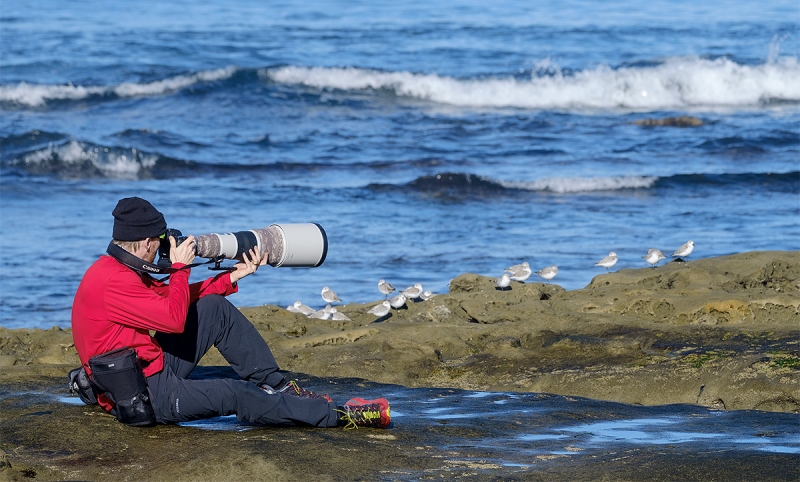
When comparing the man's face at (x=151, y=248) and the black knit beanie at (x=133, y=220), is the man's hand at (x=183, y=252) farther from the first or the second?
the black knit beanie at (x=133, y=220)

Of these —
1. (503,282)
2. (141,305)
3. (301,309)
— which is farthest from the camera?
(503,282)

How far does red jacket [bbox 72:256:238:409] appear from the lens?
13.2 ft

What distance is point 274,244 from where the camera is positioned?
456 cm

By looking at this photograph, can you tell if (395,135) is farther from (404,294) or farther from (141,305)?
(141,305)

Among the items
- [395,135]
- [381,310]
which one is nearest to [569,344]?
[381,310]

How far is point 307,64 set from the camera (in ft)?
79.9

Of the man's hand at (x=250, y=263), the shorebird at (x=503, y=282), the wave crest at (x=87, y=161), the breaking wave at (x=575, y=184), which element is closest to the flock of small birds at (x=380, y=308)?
the shorebird at (x=503, y=282)

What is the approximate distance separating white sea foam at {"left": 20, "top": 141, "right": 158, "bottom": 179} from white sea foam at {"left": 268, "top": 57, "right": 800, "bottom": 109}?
271 inches

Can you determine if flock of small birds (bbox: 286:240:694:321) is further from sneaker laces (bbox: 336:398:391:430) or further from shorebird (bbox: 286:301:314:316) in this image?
sneaker laces (bbox: 336:398:391:430)

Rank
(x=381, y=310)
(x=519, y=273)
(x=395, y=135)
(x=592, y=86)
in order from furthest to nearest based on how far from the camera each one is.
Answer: (x=592, y=86) → (x=395, y=135) → (x=519, y=273) → (x=381, y=310)

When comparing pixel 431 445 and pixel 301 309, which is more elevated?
pixel 431 445

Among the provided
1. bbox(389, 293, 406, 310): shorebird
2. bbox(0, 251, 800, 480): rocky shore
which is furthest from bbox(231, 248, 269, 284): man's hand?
bbox(389, 293, 406, 310): shorebird

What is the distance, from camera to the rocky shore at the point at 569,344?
5.13 meters

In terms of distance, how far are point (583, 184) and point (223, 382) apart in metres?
10.6
